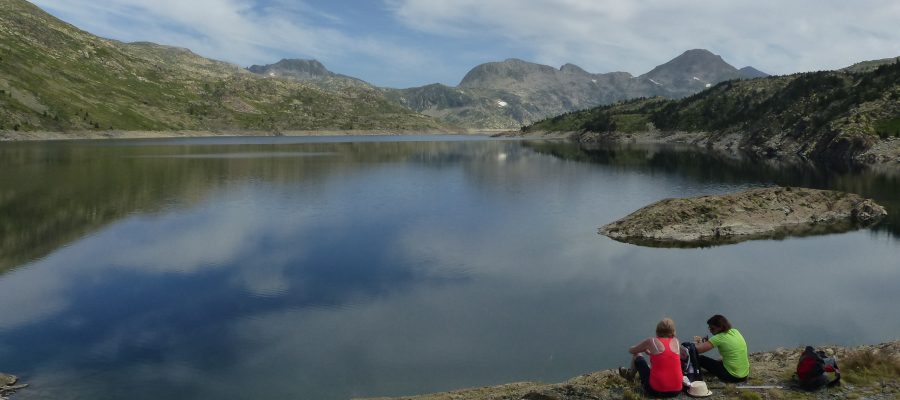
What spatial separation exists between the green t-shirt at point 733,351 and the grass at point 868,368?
10.4ft

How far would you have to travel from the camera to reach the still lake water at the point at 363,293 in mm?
23984

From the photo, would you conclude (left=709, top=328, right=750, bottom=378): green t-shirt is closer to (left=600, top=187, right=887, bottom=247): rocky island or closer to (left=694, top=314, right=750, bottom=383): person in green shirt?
(left=694, top=314, right=750, bottom=383): person in green shirt

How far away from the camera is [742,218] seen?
185 feet

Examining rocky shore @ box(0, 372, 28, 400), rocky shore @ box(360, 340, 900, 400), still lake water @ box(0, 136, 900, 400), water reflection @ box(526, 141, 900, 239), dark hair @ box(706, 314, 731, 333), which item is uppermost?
water reflection @ box(526, 141, 900, 239)

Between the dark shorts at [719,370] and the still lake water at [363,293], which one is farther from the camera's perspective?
the still lake water at [363,293]

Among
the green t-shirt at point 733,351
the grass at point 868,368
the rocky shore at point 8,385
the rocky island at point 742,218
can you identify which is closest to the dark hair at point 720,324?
the green t-shirt at point 733,351

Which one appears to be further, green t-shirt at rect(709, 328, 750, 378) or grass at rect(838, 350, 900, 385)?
grass at rect(838, 350, 900, 385)

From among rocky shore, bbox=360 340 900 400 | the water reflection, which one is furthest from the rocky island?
rocky shore, bbox=360 340 900 400

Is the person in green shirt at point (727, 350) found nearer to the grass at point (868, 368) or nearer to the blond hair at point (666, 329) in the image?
the blond hair at point (666, 329)

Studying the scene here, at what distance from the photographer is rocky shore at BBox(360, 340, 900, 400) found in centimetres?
1623

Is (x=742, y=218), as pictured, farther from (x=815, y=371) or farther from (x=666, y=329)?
(x=666, y=329)

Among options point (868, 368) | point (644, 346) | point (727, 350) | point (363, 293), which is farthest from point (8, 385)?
point (868, 368)

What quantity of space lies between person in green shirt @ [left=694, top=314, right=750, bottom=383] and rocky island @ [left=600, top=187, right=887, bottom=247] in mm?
34816

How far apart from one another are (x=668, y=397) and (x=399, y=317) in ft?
55.3
